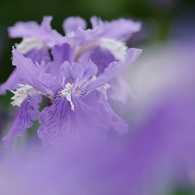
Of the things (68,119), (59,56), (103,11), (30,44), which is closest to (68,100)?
(68,119)

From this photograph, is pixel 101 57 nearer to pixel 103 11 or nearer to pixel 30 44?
pixel 30 44

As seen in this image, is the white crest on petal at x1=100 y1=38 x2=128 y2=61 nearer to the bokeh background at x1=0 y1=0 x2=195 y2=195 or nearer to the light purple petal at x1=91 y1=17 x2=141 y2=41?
the light purple petal at x1=91 y1=17 x2=141 y2=41

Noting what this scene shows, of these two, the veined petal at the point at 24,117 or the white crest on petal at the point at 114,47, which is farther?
the white crest on petal at the point at 114,47

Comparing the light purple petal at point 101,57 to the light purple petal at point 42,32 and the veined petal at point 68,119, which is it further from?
the veined petal at point 68,119

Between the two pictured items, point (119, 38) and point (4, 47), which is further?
point (4, 47)

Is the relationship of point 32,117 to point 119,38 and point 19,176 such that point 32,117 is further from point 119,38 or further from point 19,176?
point 19,176

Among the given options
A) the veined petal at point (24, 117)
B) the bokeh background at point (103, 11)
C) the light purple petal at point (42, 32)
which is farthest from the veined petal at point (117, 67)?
the bokeh background at point (103, 11)

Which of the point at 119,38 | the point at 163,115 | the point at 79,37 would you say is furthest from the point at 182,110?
the point at 119,38
